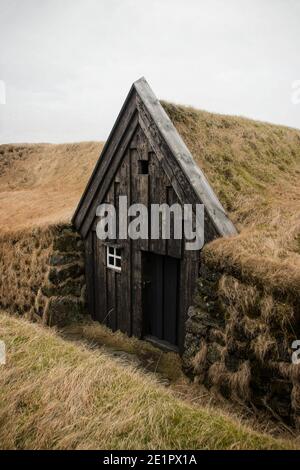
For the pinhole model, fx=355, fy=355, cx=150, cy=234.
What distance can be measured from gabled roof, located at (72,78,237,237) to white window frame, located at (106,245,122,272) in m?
1.27

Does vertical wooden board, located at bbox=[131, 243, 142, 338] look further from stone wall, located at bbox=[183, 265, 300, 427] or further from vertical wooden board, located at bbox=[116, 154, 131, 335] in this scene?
stone wall, located at bbox=[183, 265, 300, 427]

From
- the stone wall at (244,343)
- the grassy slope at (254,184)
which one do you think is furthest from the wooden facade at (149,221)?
the stone wall at (244,343)

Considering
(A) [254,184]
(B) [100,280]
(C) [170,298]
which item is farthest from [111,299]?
(A) [254,184]

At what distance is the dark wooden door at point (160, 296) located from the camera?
796 centimetres

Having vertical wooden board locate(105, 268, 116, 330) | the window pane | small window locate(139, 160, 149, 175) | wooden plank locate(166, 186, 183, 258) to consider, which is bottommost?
vertical wooden board locate(105, 268, 116, 330)

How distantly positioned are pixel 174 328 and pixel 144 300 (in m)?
0.95

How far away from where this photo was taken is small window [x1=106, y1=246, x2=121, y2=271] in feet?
29.2

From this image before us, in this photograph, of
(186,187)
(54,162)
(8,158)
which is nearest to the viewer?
(186,187)

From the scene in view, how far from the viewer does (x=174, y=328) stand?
8.09 m

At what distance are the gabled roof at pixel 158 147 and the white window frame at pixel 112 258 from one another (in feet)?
4.15

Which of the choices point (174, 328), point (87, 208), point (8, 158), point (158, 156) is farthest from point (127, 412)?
point (8, 158)

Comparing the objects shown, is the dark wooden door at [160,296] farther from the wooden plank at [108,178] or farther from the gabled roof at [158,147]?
the wooden plank at [108,178]

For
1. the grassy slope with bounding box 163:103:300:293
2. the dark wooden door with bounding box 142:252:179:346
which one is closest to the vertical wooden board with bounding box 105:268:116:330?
the dark wooden door with bounding box 142:252:179:346
